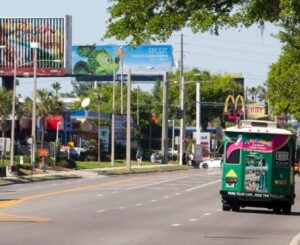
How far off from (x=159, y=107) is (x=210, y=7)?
118266 millimetres

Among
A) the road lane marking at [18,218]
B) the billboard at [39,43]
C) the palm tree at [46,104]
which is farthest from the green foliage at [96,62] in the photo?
the road lane marking at [18,218]

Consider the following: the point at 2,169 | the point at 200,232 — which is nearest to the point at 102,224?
the point at 200,232

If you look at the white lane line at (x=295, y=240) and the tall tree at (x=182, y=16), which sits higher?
the tall tree at (x=182, y=16)

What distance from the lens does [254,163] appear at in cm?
2986

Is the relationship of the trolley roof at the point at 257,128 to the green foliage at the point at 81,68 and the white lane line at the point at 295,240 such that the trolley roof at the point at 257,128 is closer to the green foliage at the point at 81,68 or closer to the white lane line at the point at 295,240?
the white lane line at the point at 295,240

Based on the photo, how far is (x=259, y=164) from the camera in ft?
97.9

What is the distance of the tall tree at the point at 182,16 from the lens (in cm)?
1631

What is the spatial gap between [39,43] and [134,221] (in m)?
83.6

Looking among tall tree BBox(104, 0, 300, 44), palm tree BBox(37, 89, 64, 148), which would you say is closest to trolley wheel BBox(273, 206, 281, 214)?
tall tree BBox(104, 0, 300, 44)

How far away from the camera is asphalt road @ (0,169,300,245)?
64.7ft

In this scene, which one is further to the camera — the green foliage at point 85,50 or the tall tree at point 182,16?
the green foliage at point 85,50

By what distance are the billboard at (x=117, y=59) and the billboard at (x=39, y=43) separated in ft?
24.2

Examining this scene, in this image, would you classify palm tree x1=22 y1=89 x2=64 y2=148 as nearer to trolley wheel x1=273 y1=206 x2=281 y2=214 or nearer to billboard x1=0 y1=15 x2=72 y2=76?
billboard x1=0 y1=15 x2=72 y2=76

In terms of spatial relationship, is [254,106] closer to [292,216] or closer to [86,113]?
[86,113]
